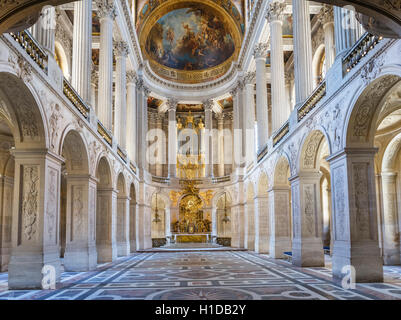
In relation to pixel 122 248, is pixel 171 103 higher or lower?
higher

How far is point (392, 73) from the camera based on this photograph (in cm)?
962

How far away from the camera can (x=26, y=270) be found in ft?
37.2

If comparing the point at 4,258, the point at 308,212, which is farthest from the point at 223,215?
the point at 4,258

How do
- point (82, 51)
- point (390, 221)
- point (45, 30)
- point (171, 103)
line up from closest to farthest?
1. point (45, 30)
2. point (82, 51)
3. point (390, 221)
4. point (171, 103)

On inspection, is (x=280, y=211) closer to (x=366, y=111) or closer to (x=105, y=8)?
(x=366, y=111)

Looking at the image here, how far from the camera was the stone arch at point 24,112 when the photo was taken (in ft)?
34.3

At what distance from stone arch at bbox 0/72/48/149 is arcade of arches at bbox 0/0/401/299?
4 centimetres

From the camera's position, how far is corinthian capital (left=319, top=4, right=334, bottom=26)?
2323cm

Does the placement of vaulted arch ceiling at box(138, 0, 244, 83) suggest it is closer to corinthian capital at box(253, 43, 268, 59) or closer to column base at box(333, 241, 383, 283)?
corinthian capital at box(253, 43, 268, 59)

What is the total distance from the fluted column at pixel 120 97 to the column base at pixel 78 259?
9.99 metres

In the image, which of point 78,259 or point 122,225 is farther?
point 122,225

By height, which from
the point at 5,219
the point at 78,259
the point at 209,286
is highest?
the point at 5,219

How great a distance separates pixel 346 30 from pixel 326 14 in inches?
450

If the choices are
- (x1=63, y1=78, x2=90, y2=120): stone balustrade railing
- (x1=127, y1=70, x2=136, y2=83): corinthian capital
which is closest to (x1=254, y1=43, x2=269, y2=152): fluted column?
(x1=127, y1=70, x2=136, y2=83): corinthian capital
